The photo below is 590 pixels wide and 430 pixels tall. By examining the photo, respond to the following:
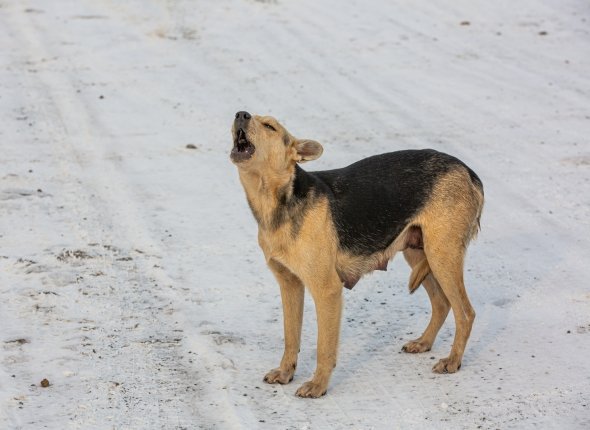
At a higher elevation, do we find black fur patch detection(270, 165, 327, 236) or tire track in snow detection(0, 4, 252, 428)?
black fur patch detection(270, 165, 327, 236)

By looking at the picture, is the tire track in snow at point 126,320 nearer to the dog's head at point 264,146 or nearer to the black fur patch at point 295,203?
the black fur patch at point 295,203

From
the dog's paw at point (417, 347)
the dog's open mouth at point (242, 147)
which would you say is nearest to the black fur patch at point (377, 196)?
the dog's open mouth at point (242, 147)

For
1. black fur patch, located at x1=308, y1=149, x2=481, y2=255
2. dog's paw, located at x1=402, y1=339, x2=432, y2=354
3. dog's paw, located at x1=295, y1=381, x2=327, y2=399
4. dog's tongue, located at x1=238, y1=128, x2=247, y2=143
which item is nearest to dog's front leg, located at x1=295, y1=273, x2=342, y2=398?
dog's paw, located at x1=295, y1=381, x2=327, y2=399

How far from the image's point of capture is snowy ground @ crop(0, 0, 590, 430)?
706cm

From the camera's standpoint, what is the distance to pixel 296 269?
707cm

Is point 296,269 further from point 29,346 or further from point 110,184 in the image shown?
point 110,184

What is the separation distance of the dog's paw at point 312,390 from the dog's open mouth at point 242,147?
1638 millimetres

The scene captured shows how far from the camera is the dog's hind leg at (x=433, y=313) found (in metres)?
7.85

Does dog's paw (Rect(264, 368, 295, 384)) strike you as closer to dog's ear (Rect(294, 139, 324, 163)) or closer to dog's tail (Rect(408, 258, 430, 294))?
dog's tail (Rect(408, 258, 430, 294))

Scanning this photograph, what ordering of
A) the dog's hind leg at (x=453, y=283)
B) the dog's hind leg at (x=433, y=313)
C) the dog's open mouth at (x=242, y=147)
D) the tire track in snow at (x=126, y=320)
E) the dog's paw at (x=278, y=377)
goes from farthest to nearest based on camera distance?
the dog's hind leg at (x=433, y=313)
the dog's hind leg at (x=453, y=283)
the dog's paw at (x=278, y=377)
the dog's open mouth at (x=242, y=147)
the tire track in snow at (x=126, y=320)

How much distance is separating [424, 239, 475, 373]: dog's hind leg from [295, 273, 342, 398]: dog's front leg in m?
0.81

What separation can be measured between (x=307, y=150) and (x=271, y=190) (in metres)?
0.39

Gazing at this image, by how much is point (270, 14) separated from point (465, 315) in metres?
10.4

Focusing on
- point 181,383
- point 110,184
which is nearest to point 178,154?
point 110,184
